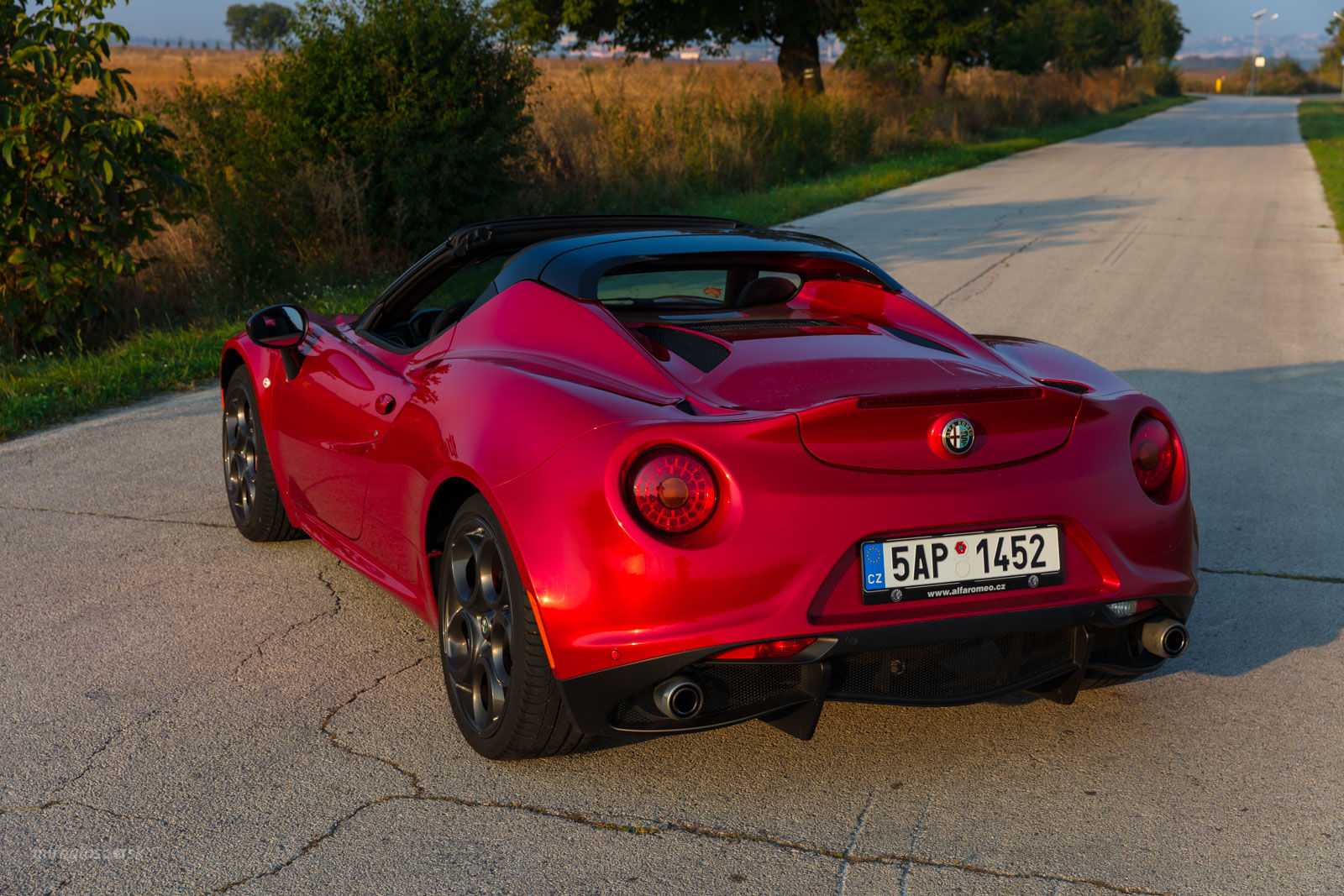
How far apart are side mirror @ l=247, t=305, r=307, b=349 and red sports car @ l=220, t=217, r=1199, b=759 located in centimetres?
83

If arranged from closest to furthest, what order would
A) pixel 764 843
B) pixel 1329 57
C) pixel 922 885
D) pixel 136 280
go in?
pixel 922 885, pixel 764 843, pixel 136 280, pixel 1329 57

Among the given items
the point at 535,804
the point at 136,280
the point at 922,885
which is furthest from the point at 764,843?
the point at 136,280

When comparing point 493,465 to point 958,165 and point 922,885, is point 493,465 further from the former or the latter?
point 958,165

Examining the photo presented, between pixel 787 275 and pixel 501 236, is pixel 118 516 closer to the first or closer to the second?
pixel 501 236

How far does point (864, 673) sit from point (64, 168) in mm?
8033

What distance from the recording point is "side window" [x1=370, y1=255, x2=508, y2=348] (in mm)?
4055

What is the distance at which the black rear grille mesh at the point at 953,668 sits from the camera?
2.97 metres

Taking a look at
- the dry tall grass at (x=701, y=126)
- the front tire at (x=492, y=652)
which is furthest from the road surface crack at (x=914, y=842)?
the dry tall grass at (x=701, y=126)

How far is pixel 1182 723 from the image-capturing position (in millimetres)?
3559

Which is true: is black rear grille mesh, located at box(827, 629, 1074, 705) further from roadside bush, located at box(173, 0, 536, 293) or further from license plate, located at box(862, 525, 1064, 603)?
roadside bush, located at box(173, 0, 536, 293)

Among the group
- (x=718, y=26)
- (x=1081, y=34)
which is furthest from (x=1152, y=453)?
(x=1081, y=34)

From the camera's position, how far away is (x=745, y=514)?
2.82 meters

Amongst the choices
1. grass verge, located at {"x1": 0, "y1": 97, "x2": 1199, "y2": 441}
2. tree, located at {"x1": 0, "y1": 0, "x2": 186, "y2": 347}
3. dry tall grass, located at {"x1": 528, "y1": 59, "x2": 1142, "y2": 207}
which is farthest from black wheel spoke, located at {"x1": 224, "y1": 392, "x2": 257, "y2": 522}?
dry tall grass, located at {"x1": 528, "y1": 59, "x2": 1142, "y2": 207}

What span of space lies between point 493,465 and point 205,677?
1.41m
